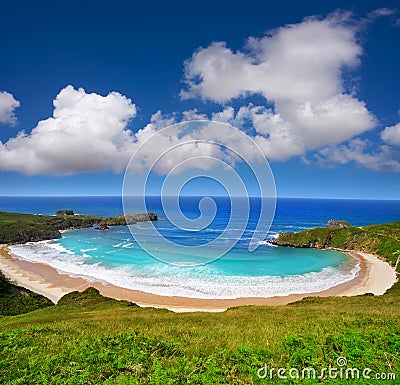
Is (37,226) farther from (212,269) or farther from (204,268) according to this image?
(212,269)

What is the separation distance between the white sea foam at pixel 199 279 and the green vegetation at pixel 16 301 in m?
13.3

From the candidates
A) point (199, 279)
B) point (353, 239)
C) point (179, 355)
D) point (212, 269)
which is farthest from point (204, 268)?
point (353, 239)

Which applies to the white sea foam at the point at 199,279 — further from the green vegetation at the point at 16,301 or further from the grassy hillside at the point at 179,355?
the grassy hillside at the point at 179,355

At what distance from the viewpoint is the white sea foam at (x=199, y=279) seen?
1571 inches

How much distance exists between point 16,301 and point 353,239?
80410 millimetres

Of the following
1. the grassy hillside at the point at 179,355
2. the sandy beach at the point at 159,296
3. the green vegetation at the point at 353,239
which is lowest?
the sandy beach at the point at 159,296

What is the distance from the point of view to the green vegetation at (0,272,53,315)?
25.8m

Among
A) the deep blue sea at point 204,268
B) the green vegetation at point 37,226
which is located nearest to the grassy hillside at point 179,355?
the deep blue sea at point 204,268

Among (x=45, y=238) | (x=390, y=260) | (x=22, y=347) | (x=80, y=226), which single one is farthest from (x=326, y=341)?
(x=80, y=226)

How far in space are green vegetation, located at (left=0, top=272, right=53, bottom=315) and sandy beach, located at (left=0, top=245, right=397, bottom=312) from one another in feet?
19.1

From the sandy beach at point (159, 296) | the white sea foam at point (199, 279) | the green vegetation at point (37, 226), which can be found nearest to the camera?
the sandy beach at point (159, 296)

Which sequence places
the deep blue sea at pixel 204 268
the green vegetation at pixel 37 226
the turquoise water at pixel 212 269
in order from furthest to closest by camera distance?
the green vegetation at pixel 37 226, the deep blue sea at pixel 204 268, the turquoise water at pixel 212 269

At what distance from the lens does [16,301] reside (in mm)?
27750

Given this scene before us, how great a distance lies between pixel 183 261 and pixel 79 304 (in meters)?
32.4
